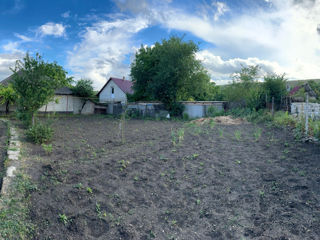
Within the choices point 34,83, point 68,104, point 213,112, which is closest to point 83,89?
point 68,104

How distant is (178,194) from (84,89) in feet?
62.2

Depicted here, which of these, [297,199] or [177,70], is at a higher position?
[177,70]

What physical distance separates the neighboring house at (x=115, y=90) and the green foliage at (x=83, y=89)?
14.7ft

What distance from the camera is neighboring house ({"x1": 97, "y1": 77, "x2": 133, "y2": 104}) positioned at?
25.3 meters

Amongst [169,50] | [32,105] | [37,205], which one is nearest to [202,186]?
[37,205]

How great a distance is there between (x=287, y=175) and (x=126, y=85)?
79.5 ft

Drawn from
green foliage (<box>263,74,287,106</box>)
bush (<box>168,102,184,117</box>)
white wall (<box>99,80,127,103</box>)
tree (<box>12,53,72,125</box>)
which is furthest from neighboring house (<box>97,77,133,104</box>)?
tree (<box>12,53,72,125</box>)

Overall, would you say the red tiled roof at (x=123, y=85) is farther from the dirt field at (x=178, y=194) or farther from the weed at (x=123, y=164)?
the weed at (x=123, y=164)

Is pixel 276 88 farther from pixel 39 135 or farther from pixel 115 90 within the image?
pixel 115 90

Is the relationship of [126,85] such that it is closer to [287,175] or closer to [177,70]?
[177,70]

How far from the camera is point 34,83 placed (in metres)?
7.75

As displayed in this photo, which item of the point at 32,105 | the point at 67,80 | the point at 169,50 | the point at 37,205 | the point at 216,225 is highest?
the point at 169,50

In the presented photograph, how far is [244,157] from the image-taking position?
4.84 m

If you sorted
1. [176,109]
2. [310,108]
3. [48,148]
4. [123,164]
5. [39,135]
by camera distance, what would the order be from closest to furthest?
[123,164]
[48,148]
[39,135]
[310,108]
[176,109]
